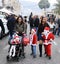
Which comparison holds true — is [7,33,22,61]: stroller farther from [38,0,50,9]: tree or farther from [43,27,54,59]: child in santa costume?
[38,0,50,9]: tree

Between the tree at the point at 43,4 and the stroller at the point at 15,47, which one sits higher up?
the stroller at the point at 15,47

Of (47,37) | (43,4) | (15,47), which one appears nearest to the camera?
(15,47)

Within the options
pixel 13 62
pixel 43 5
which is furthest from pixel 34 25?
pixel 43 5

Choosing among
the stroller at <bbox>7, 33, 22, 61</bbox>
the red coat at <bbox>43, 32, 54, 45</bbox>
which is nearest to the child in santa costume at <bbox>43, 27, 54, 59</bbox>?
the red coat at <bbox>43, 32, 54, 45</bbox>

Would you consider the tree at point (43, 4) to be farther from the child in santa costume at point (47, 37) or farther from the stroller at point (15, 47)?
the stroller at point (15, 47)

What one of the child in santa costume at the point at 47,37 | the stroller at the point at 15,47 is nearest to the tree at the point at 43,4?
the child in santa costume at the point at 47,37

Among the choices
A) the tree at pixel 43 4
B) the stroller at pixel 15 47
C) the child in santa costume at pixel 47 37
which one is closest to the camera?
the stroller at pixel 15 47

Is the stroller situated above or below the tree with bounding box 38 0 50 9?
above

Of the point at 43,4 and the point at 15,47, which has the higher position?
the point at 15,47

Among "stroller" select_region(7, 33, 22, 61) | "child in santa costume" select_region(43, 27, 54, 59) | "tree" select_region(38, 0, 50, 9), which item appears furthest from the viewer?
"tree" select_region(38, 0, 50, 9)

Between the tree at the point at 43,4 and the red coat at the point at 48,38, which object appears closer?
the red coat at the point at 48,38

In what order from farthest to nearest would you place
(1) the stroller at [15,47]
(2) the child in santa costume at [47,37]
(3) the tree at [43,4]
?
(3) the tree at [43,4] → (2) the child in santa costume at [47,37] → (1) the stroller at [15,47]

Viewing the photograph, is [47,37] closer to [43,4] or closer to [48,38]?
[48,38]

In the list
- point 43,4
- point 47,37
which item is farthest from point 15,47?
point 43,4
